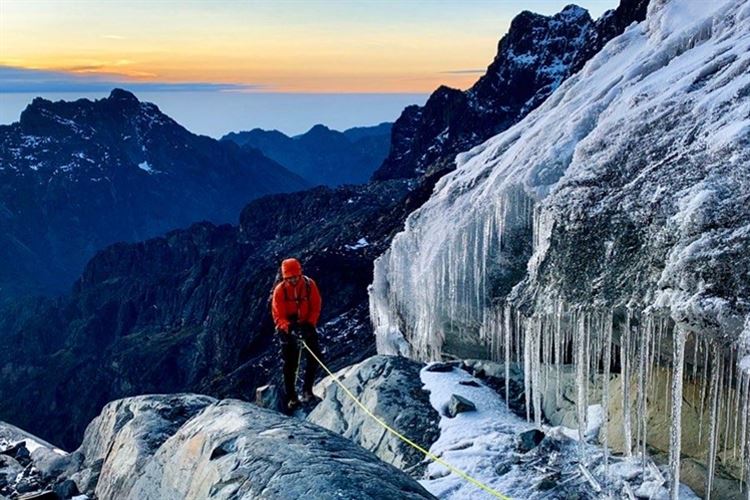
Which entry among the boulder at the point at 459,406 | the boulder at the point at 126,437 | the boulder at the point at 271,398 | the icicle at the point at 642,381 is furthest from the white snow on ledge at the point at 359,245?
the icicle at the point at 642,381

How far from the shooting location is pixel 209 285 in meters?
180

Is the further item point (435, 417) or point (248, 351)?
point (248, 351)

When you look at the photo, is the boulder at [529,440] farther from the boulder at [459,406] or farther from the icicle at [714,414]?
the icicle at [714,414]

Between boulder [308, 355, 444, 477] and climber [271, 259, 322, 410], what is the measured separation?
1028mm

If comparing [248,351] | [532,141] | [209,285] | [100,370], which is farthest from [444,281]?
[209,285]

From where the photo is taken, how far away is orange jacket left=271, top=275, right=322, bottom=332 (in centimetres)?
1370

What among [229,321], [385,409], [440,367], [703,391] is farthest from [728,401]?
A: [229,321]

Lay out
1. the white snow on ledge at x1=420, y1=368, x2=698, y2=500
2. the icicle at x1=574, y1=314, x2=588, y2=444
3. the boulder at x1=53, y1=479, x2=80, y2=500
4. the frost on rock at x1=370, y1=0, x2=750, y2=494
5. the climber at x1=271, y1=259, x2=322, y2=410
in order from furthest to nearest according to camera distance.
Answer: the climber at x1=271, y1=259, x2=322, y2=410 → the boulder at x1=53, y1=479, x2=80, y2=500 → the icicle at x1=574, y1=314, x2=588, y2=444 → the white snow on ledge at x1=420, y1=368, x2=698, y2=500 → the frost on rock at x1=370, y1=0, x2=750, y2=494

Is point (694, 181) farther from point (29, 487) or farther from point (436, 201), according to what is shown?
point (29, 487)

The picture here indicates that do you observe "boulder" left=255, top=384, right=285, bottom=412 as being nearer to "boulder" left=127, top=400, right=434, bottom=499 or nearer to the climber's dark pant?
the climber's dark pant

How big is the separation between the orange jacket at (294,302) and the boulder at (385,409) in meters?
1.54

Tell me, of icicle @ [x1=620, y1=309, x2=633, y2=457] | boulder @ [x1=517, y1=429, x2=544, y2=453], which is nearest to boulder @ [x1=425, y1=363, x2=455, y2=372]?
boulder @ [x1=517, y1=429, x2=544, y2=453]

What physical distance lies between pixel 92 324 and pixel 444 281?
20130cm

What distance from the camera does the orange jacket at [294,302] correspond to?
13.7 m
